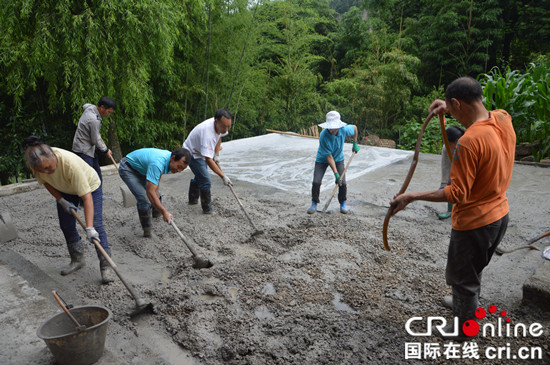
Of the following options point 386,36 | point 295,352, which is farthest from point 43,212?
point 386,36

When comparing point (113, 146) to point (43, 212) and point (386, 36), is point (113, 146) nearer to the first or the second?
point (43, 212)

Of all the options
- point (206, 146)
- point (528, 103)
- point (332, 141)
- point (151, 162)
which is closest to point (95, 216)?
point (151, 162)

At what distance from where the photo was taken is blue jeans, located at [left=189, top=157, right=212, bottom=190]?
13.0 feet

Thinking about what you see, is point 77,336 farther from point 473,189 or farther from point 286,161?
point 286,161

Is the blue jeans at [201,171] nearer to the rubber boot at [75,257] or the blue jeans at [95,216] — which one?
the blue jeans at [95,216]

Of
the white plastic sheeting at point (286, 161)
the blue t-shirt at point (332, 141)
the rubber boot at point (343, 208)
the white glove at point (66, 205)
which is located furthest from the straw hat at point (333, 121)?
the white glove at point (66, 205)

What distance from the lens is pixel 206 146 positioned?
3793mm

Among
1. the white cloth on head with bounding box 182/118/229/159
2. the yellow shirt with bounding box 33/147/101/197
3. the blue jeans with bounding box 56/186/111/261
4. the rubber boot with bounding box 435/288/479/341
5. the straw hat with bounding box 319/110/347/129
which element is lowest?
the rubber boot with bounding box 435/288/479/341

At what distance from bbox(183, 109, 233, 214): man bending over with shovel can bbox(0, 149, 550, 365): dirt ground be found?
34 cm

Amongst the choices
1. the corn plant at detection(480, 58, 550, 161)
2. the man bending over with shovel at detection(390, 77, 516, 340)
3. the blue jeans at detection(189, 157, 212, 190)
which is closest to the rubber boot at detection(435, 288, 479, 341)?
the man bending over with shovel at detection(390, 77, 516, 340)

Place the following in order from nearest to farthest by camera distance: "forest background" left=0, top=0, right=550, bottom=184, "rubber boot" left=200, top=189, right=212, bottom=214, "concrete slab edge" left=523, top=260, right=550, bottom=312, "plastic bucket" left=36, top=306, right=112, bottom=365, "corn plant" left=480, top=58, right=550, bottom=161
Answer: "plastic bucket" left=36, top=306, right=112, bottom=365 < "concrete slab edge" left=523, top=260, right=550, bottom=312 < "rubber boot" left=200, top=189, right=212, bottom=214 < "forest background" left=0, top=0, right=550, bottom=184 < "corn plant" left=480, top=58, right=550, bottom=161

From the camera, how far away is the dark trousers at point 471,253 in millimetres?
1786

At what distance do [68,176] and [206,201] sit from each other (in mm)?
1798

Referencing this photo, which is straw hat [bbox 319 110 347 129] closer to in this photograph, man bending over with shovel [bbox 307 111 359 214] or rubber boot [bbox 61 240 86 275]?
man bending over with shovel [bbox 307 111 359 214]
